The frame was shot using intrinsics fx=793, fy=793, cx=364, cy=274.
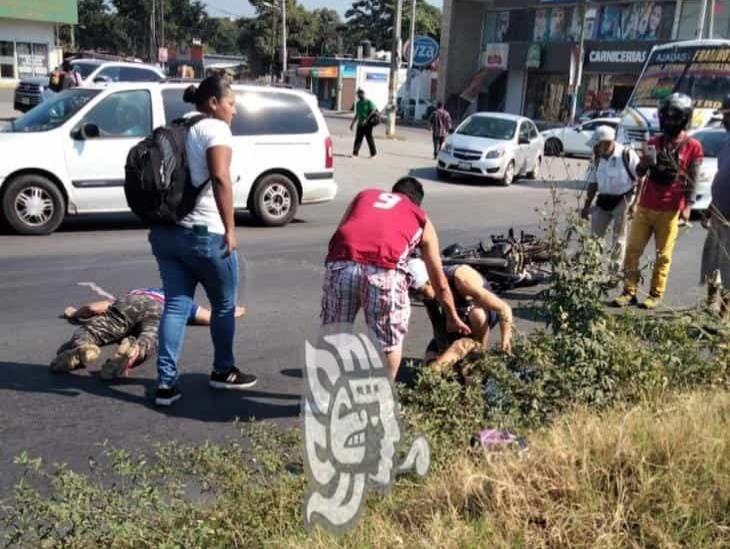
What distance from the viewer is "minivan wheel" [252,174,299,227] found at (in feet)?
34.6

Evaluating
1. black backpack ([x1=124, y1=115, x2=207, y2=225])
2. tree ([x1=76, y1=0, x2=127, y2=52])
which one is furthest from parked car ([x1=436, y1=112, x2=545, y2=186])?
tree ([x1=76, y1=0, x2=127, y2=52])

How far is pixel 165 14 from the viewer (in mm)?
86625

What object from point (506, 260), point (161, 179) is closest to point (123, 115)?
point (506, 260)

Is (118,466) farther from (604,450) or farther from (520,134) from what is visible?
(520,134)

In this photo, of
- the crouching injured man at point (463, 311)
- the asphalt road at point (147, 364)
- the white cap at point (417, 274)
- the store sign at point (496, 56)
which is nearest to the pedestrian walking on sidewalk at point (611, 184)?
the asphalt road at point (147, 364)

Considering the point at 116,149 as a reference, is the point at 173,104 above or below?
above

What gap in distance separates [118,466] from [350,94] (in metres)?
55.7

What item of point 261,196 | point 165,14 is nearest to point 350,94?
point 165,14

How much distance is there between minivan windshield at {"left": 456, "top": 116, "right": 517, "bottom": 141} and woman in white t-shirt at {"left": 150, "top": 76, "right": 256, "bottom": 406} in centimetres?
1419

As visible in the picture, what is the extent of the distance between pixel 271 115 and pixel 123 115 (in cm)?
192

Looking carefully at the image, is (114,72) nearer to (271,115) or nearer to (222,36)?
(271,115)

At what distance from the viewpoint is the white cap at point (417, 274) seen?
4582 mm

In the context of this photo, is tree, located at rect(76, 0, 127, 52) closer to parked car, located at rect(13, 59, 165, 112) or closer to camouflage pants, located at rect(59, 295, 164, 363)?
parked car, located at rect(13, 59, 165, 112)

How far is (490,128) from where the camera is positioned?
60.0 feet
